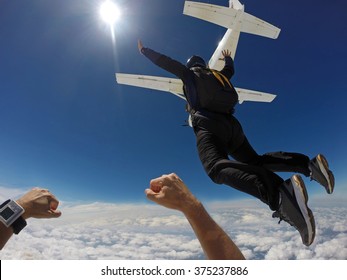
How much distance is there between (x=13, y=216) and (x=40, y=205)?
0.14 meters

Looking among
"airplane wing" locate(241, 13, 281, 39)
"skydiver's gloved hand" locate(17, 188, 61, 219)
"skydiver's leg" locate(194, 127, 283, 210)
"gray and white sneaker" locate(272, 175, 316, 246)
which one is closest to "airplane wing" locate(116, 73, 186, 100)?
"airplane wing" locate(241, 13, 281, 39)

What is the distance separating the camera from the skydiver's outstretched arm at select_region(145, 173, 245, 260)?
135 cm

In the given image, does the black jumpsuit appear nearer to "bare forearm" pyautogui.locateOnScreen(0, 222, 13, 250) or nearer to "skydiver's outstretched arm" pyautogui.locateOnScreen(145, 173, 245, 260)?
"skydiver's outstretched arm" pyautogui.locateOnScreen(145, 173, 245, 260)

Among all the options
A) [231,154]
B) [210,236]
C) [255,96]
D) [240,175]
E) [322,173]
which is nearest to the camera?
[210,236]

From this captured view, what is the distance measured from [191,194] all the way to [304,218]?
4.45ft

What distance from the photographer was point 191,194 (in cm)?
143

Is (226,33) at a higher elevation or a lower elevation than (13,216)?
higher

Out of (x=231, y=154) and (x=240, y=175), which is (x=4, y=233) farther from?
(x=231, y=154)

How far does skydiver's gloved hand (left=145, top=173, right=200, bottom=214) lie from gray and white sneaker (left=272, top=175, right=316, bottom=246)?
1205mm

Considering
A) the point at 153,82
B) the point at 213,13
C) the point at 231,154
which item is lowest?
the point at 231,154

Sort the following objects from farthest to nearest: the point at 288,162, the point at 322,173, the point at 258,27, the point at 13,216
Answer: the point at 258,27 < the point at 288,162 < the point at 322,173 < the point at 13,216

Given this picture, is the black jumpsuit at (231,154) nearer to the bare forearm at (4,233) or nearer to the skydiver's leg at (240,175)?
the skydiver's leg at (240,175)

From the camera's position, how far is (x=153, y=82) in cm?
1831

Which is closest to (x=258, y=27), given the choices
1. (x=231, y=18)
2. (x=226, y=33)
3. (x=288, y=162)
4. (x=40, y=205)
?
(x=231, y=18)
